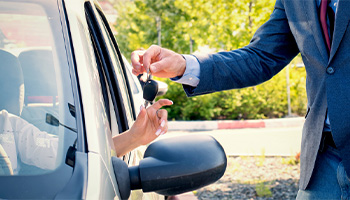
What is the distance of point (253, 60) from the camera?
1.92 metres

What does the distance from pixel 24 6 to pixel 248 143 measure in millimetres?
6600

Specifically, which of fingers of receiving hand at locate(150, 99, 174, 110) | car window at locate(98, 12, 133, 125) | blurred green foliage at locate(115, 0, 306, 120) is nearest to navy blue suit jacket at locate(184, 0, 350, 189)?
fingers of receiving hand at locate(150, 99, 174, 110)

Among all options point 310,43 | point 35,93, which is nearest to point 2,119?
point 35,93

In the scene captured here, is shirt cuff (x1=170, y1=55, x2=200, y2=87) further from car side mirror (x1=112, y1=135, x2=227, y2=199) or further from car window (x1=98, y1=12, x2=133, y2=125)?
car window (x1=98, y1=12, x2=133, y2=125)

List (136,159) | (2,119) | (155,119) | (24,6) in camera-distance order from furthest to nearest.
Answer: (136,159), (155,119), (24,6), (2,119)

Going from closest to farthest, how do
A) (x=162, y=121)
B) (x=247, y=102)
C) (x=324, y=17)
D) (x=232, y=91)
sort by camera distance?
(x=324, y=17), (x=162, y=121), (x=247, y=102), (x=232, y=91)

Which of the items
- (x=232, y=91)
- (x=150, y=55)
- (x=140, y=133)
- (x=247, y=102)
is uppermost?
(x=150, y=55)

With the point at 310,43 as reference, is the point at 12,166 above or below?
below

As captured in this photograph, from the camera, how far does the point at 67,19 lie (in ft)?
4.80

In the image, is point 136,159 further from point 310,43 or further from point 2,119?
point 310,43

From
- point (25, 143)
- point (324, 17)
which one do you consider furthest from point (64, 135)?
point (324, 17)

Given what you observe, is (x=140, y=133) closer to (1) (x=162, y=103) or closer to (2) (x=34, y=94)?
(1) (x=162, y=103)

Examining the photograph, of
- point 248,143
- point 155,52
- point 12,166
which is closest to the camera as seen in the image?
point 12,166

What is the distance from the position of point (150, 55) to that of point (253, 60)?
19.9 inches
